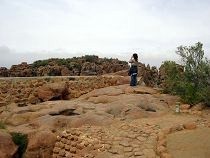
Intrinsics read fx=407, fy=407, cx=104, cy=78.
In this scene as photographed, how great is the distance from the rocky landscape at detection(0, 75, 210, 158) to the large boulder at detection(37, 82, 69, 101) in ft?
3.81

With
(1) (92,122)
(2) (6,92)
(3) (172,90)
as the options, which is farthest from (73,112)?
(2) (6,92)

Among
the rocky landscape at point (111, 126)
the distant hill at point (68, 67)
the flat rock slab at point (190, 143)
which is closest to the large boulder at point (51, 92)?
the rocky landscape at point (111, 126)

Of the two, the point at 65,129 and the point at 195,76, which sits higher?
the point at 195,76

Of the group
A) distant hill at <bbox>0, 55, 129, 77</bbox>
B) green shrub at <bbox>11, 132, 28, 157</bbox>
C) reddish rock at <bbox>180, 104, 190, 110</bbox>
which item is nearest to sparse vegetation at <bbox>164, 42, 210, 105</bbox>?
reddish rock at <bbox>180, 104, 190, 110</bbox>

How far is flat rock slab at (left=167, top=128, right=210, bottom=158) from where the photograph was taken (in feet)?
34.2

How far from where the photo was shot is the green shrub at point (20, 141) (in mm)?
12016

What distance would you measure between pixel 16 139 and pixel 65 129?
1494 mm

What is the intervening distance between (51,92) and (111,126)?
5628 mm

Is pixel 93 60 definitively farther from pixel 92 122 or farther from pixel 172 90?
pixel 92 122

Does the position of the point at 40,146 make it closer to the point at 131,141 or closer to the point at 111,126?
the point at 111,126

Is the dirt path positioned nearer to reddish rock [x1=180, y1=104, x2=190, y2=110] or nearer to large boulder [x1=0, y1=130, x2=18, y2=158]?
large boulder [x1=0, y1=130, x2=18, y2=158]

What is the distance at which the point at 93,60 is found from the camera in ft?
109

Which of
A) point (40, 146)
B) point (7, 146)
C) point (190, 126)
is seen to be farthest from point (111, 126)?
point (7, 146)

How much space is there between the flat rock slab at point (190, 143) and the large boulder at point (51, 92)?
7.24 meters
